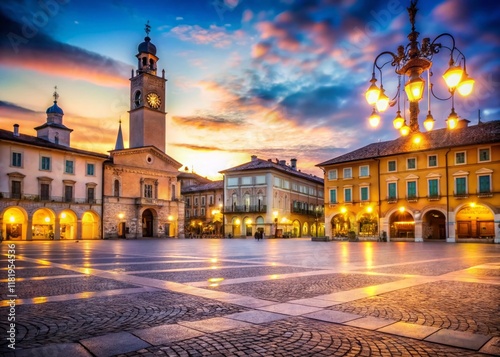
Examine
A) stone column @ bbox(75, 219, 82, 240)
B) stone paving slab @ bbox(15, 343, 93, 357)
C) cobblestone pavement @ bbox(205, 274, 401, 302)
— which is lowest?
stone column @ bbox(75, 219, 82, 240)

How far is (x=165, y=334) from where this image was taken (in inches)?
172

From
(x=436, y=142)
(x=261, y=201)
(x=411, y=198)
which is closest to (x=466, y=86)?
(x=411, y=198)

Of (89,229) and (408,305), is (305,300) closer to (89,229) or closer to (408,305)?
(408,305)

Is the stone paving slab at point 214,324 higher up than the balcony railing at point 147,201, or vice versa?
the balcony railing at point 147,201

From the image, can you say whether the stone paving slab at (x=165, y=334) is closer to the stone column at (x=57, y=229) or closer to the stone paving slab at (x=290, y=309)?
the stone paving slab at (x=290, y=309)

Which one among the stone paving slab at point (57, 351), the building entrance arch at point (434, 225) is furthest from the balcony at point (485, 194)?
the stone paving slab at point (57, 351)

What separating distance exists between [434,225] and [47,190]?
44.4 m

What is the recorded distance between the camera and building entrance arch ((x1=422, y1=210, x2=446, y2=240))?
1677 inches

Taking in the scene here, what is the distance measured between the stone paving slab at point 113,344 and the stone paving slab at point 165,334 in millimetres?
97

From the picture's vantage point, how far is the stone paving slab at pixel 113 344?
377cm

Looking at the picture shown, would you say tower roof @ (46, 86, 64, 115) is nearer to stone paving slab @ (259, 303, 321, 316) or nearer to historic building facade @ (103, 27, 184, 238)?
historic building facade @ (103, 27, 184, 238)

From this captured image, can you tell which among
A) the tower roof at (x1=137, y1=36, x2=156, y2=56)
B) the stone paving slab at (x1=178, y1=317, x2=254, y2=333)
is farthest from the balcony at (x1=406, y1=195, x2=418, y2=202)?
the tower roof at (x1=137, y1=36, x2=156, y2=56)

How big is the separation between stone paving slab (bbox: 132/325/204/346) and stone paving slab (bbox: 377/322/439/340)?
7.03ft

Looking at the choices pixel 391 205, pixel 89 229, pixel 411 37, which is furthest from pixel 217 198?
pixel 411 37
